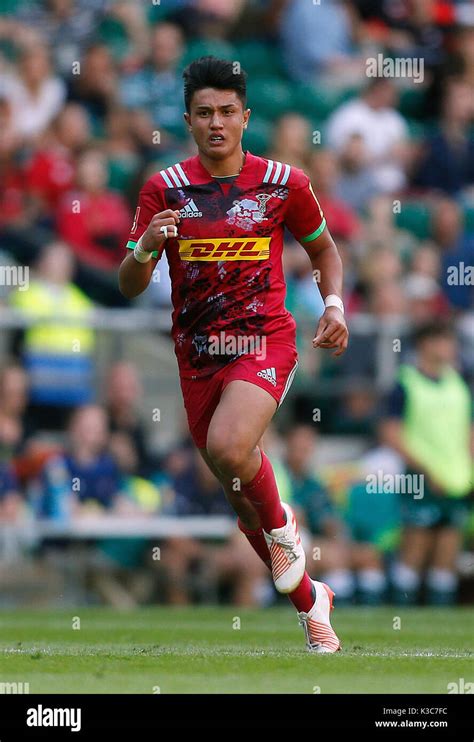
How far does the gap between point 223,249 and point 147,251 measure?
1.35 feet

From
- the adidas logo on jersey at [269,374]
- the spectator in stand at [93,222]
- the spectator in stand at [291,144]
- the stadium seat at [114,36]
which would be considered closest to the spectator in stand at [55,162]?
the spectator in stand at [93,222]

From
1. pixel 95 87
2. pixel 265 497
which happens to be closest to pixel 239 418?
pixel 265 497

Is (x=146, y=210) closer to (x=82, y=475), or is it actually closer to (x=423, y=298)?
(x=82, y=475)

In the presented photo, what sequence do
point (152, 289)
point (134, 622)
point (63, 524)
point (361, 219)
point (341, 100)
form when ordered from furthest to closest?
point (341, 100)
point (361, 219)
point (152, 289)
point (63, 524)
point (134, 622)

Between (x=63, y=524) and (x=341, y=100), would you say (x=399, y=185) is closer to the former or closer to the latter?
(x=341, y=100)

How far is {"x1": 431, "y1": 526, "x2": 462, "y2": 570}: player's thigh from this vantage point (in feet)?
44.3

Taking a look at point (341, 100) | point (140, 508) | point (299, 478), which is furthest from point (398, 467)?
point (341, 100)

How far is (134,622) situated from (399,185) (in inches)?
301

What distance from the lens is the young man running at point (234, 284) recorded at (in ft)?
24.4

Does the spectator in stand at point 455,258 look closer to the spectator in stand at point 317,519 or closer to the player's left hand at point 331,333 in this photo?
the spectator in stand at point 317,519

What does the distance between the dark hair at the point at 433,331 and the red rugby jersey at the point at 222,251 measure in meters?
6.02

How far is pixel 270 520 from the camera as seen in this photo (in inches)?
295

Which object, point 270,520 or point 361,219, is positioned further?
point 361,219

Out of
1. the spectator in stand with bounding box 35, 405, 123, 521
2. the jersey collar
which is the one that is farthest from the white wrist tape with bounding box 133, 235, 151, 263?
the spectator in stand with bounding box 35, 405, 123, 521
